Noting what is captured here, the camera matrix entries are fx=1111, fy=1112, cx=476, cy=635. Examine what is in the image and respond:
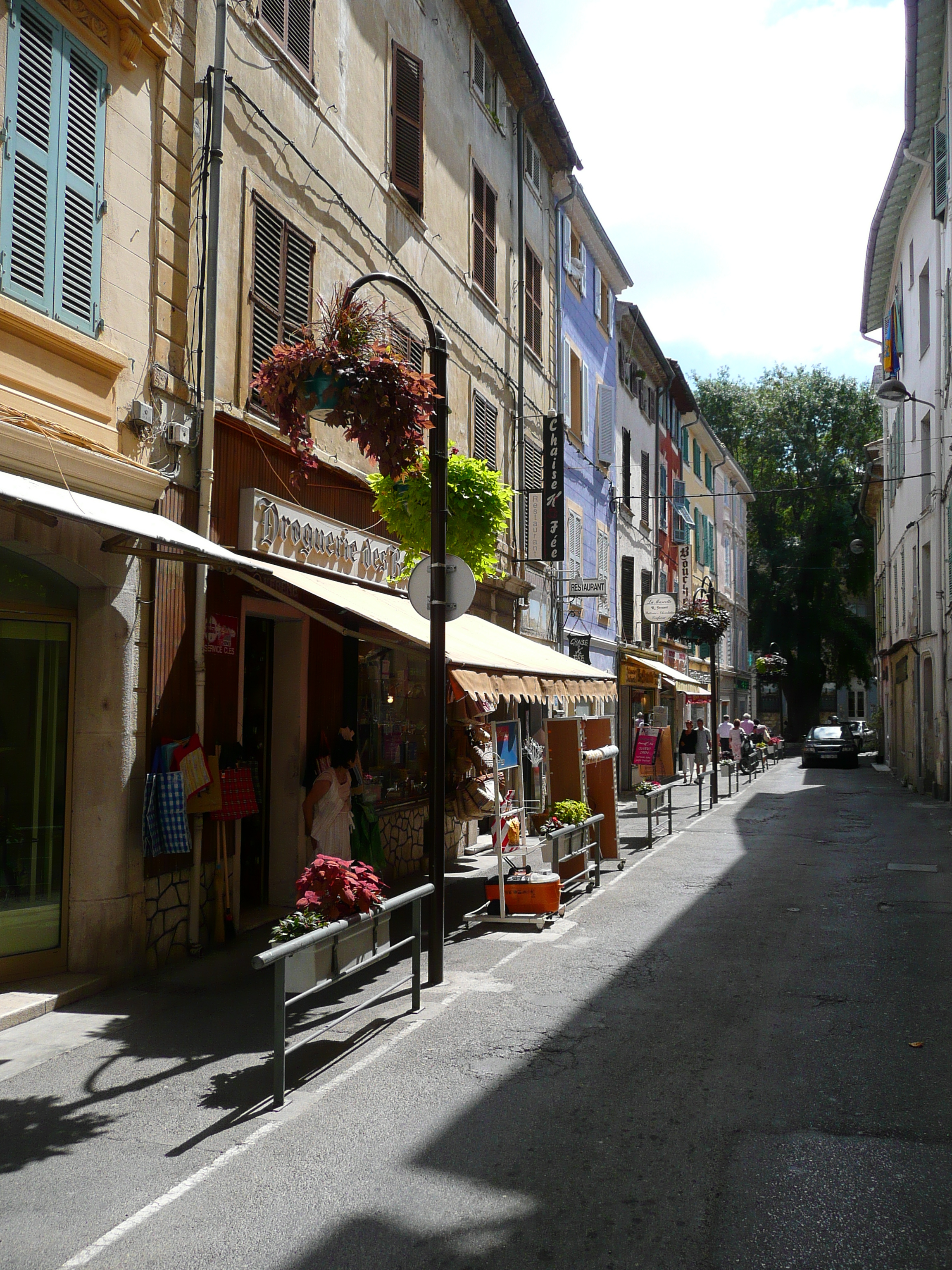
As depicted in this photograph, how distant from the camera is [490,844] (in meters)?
Result: 16.6

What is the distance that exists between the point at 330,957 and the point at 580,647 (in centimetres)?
1704

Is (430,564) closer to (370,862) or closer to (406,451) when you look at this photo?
(406,451)

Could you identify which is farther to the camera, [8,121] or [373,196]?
[373,196]

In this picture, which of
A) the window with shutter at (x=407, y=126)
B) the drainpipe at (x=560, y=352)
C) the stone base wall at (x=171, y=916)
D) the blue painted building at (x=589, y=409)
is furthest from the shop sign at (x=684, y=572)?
the stone base wall at (x=171, y=916)

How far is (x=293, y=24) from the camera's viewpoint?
10.7m

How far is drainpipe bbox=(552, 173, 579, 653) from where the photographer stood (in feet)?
69.4

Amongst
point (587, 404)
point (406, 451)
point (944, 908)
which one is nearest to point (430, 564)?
point (406, 451)

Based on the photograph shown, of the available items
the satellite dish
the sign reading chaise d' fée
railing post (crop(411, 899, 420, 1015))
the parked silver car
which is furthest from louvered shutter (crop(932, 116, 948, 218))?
the parked silver car

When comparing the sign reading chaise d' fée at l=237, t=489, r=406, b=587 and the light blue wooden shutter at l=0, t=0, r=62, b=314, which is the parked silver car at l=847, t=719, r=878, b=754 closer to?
the sign reading chaise d' fée at l=237, t=489, r=406, b=587

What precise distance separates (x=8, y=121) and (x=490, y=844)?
39.3ft

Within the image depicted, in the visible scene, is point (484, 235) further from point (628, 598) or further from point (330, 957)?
point (330, 957)

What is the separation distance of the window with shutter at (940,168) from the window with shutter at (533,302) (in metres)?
8.23

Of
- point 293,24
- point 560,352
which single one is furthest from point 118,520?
point 560,352

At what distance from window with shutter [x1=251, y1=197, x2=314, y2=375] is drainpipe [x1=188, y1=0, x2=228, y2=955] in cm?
80
